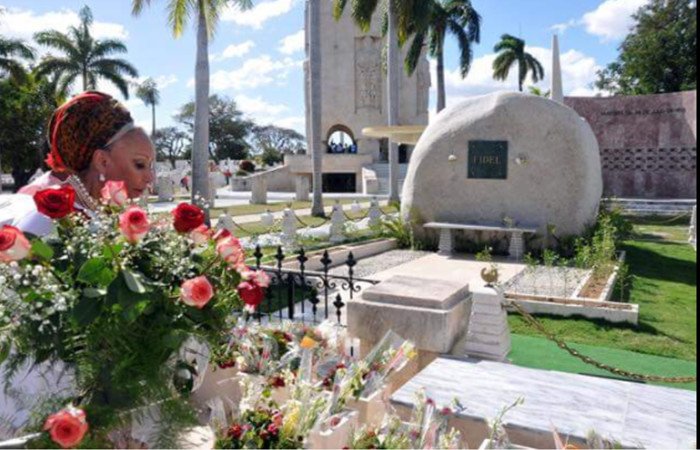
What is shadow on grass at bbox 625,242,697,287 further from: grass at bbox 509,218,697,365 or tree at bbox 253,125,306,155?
tree at bbox 253,125,306,155

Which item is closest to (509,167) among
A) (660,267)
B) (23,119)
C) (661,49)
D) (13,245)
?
(660,267)

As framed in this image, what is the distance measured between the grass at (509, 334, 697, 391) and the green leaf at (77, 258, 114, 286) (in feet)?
16.2

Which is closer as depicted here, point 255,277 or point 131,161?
point 255,277

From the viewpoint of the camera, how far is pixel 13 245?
1.93 m

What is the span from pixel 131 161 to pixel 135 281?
1.50m

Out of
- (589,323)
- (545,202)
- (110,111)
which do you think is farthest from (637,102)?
(110,111)

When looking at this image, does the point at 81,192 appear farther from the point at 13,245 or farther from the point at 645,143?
the point at 645,143

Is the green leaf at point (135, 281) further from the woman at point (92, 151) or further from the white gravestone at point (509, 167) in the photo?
the white gravestone at point (509, 167)

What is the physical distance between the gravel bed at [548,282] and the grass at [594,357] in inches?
74.8

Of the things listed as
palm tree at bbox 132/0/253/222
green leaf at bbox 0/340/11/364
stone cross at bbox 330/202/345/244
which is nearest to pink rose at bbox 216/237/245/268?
green leaf at bbox 0/340/11/364

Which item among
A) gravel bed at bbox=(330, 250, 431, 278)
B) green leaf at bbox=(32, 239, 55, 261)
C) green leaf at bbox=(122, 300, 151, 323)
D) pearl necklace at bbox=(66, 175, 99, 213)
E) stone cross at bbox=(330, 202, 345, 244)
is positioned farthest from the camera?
stone cross at bbox=(330, 202, 345, 244)

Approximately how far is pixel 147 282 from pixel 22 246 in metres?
0.43

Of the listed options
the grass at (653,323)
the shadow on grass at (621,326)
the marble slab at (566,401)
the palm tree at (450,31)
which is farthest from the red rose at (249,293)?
the palm tree at (450,31)

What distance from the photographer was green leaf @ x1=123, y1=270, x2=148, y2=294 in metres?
1.91
